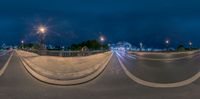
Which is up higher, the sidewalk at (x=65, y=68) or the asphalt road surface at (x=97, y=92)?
the sidewalk at (x=65, y=68)

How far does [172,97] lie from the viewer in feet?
50.9

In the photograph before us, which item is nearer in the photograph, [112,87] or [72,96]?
[72,96]

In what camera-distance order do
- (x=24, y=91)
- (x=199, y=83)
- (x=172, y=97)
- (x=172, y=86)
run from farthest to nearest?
1. (x=199, y=83)
2. (x=172, y=86)
3. (x=24, y=91)
4. (x=172, y=97)

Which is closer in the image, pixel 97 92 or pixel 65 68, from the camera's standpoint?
pixel 97 92

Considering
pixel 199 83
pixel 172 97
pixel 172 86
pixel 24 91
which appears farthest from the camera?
pixel 199 83

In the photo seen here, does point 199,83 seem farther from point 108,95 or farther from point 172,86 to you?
point 108,95

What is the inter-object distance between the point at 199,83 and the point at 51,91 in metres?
7.34

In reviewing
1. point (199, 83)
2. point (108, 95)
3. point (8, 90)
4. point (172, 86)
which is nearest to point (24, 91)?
point (8, 90)

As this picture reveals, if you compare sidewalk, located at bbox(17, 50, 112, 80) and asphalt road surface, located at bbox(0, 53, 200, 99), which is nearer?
asphalt road surface, located at bbox(0, 53, 200, 99)

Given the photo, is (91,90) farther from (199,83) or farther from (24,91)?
(199,83)

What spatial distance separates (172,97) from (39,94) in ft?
16.7

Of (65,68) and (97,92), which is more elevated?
(65,68)

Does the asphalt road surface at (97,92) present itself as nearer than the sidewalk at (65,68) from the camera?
Yes

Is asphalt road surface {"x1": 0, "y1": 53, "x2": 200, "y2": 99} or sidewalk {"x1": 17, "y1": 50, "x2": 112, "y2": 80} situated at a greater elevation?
sidewalk {"x1": 17, "y1": 50, "x2": 112, "y2": 80}
